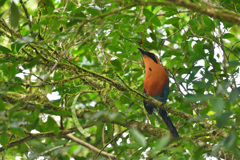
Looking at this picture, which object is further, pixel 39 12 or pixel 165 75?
pixel 165 75

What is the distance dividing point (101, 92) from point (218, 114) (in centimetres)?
216

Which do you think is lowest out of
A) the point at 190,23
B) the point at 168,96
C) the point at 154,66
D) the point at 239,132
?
the point at 168,96

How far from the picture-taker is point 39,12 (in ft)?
10.0

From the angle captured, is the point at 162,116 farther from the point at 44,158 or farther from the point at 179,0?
the point at 179,0

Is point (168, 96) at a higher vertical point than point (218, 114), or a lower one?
lower

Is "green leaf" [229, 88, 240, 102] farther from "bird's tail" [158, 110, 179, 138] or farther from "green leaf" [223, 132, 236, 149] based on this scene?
"bird's tail" [158, 110, 179, 138]

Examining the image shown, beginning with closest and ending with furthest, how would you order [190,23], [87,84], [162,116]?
[190,23]
[87,84]
[162,116]

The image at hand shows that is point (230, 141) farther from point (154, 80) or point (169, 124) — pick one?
point (154, 80)

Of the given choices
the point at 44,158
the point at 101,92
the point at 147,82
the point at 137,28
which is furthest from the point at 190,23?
the point at 44,158

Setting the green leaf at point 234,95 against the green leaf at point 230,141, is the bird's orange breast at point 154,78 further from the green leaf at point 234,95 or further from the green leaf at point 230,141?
the green leaf at point 230,141

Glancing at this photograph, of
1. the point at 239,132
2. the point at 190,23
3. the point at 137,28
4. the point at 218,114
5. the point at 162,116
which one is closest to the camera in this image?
the point at 218,114

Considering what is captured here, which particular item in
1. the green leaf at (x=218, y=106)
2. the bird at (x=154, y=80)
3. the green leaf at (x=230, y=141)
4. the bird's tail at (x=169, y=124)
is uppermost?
the green leaf at (x=218, y=106)

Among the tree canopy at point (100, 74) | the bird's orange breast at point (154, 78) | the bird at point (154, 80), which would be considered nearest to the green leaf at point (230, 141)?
the tree canopy at point (100, 74)

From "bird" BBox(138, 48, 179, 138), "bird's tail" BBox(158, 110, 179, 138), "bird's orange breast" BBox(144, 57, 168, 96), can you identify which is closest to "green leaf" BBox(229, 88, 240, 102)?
"bird's tail" BBox(158, 110, 179, 138)
